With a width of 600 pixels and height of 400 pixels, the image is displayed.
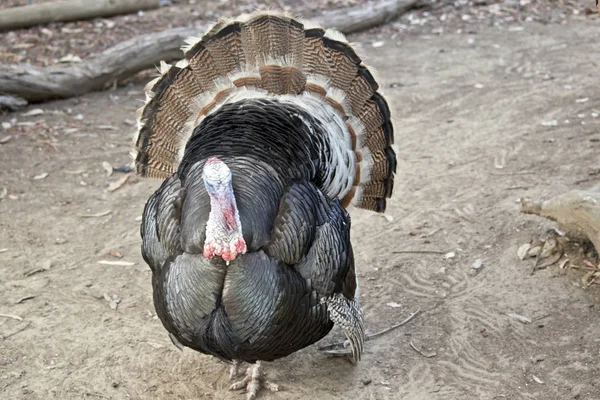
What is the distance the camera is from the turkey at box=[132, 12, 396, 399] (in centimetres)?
378

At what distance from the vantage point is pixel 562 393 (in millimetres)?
4410

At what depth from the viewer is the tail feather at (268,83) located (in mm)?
4930

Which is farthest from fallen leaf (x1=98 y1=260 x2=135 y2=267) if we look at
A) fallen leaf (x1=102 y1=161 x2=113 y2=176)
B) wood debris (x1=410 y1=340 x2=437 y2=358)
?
wood debris (x1=410 y1=340 x2=437 y2=358)

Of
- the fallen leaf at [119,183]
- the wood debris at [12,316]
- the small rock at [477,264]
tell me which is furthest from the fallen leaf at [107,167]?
the small rock at [477,264]

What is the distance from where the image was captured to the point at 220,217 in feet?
11.8

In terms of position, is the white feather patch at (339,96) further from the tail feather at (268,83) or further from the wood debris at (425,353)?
the wood debris at (425,353)

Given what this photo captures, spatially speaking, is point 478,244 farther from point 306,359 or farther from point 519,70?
point 519,70

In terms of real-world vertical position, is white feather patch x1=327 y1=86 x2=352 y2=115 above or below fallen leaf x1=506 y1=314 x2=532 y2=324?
above

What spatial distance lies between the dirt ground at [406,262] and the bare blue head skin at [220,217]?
4.53ft

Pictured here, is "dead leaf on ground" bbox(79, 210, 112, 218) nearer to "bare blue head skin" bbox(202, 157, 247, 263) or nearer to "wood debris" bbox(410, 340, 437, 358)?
"wood debris" bbox(410, 340, 437, 358)

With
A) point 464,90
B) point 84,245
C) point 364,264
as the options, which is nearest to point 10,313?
point 84,245

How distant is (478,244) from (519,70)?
12.4ft

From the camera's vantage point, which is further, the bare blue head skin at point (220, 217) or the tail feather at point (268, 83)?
the tail feather at point (268, 83)

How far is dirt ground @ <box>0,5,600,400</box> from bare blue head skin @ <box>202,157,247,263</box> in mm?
1380
